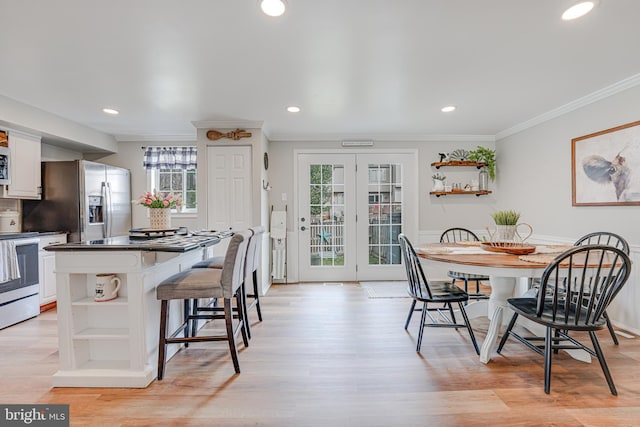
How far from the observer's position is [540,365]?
2.22 metres

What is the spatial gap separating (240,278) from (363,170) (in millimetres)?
2900

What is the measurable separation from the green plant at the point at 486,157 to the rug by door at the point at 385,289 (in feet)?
7.01

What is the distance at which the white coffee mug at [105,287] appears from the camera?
200cm

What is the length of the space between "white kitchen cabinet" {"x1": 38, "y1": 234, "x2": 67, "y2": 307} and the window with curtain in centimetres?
140

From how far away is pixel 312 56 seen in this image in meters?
2.31

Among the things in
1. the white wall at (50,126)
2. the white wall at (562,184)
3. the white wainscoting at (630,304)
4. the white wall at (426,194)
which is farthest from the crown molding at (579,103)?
the white wall at (50,126)

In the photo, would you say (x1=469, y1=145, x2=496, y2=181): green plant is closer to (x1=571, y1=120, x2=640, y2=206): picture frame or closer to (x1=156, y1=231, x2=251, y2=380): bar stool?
(x1=571, y1=120, x2=640, y2=206): picture frame

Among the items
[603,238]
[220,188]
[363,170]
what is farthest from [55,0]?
[603,238]

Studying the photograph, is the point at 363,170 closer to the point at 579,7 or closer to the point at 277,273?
the point at 277,273

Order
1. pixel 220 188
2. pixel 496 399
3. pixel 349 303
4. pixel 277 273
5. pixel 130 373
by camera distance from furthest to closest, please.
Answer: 1. pixel 277 273
2. pixel 220 188
3. pixel 349 303
4. pixel 130 373
5. pixel 496 399

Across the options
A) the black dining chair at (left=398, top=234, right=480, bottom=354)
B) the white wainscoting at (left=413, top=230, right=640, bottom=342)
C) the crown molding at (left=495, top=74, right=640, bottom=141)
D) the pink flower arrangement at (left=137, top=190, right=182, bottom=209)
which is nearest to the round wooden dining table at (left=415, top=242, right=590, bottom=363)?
the black dining chair at (left=398, top=234, right=480, bottom=354)

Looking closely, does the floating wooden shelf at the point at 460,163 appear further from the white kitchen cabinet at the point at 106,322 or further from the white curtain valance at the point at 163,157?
the white kitchen cabinet at the point at 106,322

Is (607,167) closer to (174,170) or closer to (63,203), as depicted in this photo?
(174,170)

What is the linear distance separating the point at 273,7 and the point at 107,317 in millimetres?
2231
